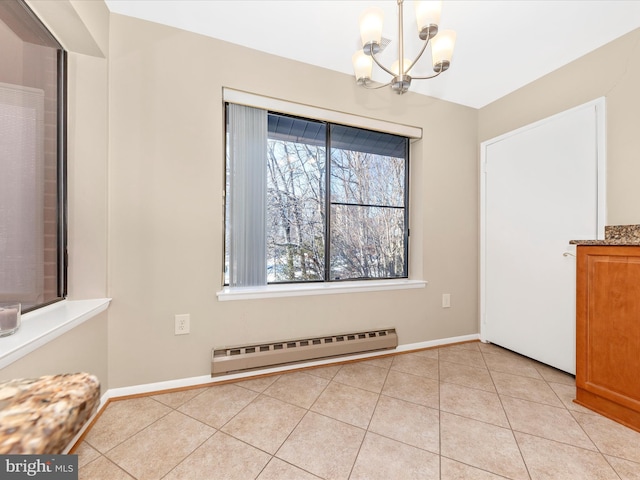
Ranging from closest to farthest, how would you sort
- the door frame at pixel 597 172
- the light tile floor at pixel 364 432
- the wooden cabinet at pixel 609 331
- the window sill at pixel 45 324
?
1. the window sill at pixel 45 324
2. the light tile floor at pixel 364 432
3. the wooden cabinet at pixel 609 331
4. the door frame at pixel 597 172

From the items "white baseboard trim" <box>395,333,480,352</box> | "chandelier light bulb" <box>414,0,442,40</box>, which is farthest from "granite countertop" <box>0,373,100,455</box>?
"white baseboard trim" <box>395,333,480,352</box>

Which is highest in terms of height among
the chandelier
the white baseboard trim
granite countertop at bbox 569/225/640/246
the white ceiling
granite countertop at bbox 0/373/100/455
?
the white ceiling

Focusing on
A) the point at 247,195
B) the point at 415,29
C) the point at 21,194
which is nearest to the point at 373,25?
the point at 415,29

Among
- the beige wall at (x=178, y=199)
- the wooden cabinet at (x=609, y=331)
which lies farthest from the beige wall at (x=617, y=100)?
the beige wall at (x=178, y=199)

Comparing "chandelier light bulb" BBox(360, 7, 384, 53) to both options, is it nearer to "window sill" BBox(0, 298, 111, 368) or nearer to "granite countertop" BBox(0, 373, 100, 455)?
"granite countertop" BBox(0, 373, 100, 455)

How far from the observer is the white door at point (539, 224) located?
202 centimetres

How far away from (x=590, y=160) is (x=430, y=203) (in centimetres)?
114

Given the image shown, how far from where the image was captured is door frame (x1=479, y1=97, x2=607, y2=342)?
192 cm

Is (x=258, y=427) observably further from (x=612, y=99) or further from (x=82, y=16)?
(x=612, y=99)

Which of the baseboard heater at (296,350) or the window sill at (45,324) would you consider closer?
the window sill at (45,324)

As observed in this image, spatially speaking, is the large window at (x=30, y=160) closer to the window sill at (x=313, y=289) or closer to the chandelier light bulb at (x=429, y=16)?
the window sill at (x=313, y=289)

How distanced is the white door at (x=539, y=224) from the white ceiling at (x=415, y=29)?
493 millimetres

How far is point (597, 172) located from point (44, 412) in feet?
9.57

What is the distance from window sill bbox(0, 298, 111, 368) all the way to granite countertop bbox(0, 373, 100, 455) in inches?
34.5
